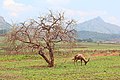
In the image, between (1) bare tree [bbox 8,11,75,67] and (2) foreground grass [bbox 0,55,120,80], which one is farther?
(1) bare tree [bbox 8,11,75,67]

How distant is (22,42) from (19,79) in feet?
46.5

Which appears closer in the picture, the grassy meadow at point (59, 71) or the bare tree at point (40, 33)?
the grassy meadow at point (59, 71)

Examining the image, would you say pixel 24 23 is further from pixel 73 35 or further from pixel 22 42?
pixel 73 35

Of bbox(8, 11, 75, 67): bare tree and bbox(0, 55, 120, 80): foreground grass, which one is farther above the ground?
bbox(8, 11, 75, 67): bare tree

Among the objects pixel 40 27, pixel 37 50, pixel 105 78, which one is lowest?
pixel 105 78

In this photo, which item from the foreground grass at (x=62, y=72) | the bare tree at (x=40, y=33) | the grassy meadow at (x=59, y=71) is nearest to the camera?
the foreground grass at (x=62, y=72)

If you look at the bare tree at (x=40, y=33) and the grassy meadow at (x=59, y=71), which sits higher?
the bare tree at (x=40, y=33)

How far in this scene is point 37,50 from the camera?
41.1 m

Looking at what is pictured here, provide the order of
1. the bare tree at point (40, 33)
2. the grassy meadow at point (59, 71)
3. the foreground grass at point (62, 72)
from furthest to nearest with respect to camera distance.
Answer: the bare tree at point (40, 33) → the grassy meadow at point (59, 71) → the foreground grass at point (62, 72)

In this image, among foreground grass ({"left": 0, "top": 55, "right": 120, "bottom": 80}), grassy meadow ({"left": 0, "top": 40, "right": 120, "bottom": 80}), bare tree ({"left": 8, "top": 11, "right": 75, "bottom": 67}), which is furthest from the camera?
bare tree ({"left": 8, "top": 11, "right": 75, "bottom": 67})

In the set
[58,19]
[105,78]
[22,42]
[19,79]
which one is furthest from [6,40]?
[105,78]

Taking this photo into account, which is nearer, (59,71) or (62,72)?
(62,72)

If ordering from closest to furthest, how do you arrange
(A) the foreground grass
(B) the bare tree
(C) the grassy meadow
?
1. (A) the foreground grass
2. (C) the grassy meadow
3. (B) the bare tree

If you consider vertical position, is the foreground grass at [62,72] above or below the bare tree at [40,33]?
below
